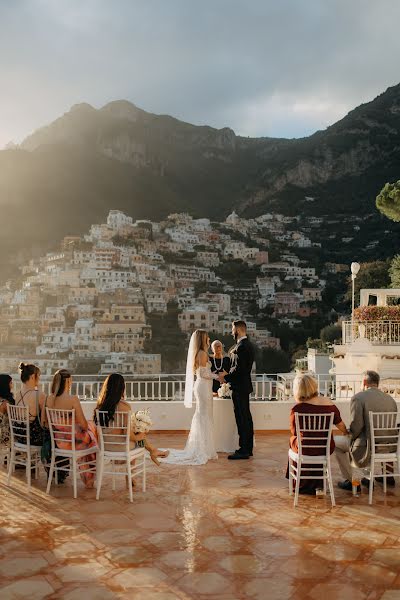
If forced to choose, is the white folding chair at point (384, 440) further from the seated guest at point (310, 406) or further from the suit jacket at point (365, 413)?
the seated guest at point (310, 406)

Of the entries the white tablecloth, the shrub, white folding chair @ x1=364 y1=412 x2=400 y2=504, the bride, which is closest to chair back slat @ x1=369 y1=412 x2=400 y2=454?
white folding chair @ x1=364 y1=412 x2=400 y2=504

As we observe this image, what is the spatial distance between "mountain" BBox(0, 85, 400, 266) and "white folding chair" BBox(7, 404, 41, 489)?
233ft

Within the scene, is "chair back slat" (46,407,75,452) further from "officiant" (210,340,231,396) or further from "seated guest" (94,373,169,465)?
"officiant" (210,340,231,396)

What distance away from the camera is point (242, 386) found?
5.78 m

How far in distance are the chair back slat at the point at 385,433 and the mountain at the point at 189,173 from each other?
7183 cm

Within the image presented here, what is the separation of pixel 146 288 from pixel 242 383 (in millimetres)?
71236

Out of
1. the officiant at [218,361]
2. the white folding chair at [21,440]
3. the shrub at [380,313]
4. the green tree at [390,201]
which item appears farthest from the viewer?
the green tree at [390,201]

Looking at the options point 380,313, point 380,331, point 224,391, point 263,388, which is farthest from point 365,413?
point 380,331

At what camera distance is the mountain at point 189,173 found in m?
75.4

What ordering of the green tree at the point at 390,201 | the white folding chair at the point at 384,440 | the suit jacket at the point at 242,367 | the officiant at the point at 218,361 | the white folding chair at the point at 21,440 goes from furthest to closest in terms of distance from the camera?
1. the green tree at the point at 390,201
2. the officiant at the point at 218,361
3. the suit jacket at the point at 242,367
4. the white folding chair at the point at 21,440
5. the white folding chair at the point at 384,440

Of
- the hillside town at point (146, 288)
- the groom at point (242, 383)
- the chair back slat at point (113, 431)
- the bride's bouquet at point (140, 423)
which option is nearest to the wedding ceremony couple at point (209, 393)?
the groom at point (242, 383)

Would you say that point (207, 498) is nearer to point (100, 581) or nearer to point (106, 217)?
point (100, 581)

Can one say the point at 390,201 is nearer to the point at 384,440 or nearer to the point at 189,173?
the point at 384,440

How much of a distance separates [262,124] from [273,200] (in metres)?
20.8
